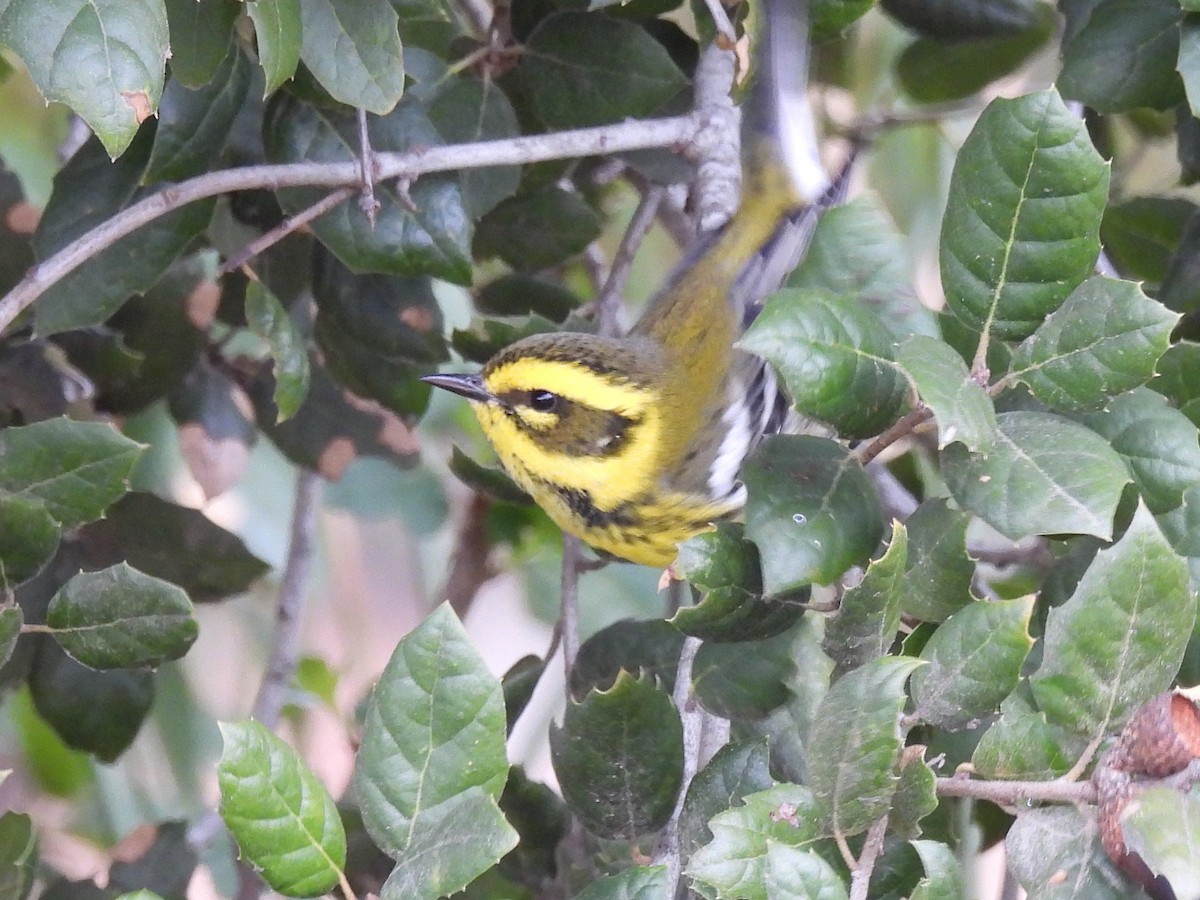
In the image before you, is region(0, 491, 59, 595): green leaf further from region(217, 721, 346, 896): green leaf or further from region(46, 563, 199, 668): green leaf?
region(217, 721, 346, 896): green leaf

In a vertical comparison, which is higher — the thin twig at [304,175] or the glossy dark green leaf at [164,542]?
the thin twig at [304,175]

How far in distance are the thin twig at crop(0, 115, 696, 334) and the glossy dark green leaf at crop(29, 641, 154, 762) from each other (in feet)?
1.14

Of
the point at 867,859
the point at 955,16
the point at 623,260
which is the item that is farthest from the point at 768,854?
the point at 955,16

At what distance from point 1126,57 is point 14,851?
49.4 inches

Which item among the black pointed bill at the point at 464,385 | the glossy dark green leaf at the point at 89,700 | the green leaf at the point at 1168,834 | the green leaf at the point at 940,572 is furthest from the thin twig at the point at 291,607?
the green leaf at the point at 1168,834

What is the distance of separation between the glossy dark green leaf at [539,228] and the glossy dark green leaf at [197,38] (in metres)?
0.55

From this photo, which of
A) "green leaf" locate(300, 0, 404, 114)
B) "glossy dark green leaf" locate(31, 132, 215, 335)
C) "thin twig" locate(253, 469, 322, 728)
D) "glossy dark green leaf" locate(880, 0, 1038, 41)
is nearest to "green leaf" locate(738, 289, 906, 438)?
"green leaf" locate(300, 0, 404, 114)

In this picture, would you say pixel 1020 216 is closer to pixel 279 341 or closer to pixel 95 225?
pixel 279 341

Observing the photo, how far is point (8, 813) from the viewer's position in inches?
44.1

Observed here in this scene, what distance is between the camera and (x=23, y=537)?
107 centimetres

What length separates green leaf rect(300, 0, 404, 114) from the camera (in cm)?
110

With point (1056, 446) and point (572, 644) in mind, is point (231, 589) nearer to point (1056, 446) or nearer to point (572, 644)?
point (572, 644)

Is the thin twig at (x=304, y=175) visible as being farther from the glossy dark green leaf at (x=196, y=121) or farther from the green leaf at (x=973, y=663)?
the green leaf at (x=973, y=663)

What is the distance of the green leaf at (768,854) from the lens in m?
0.77
